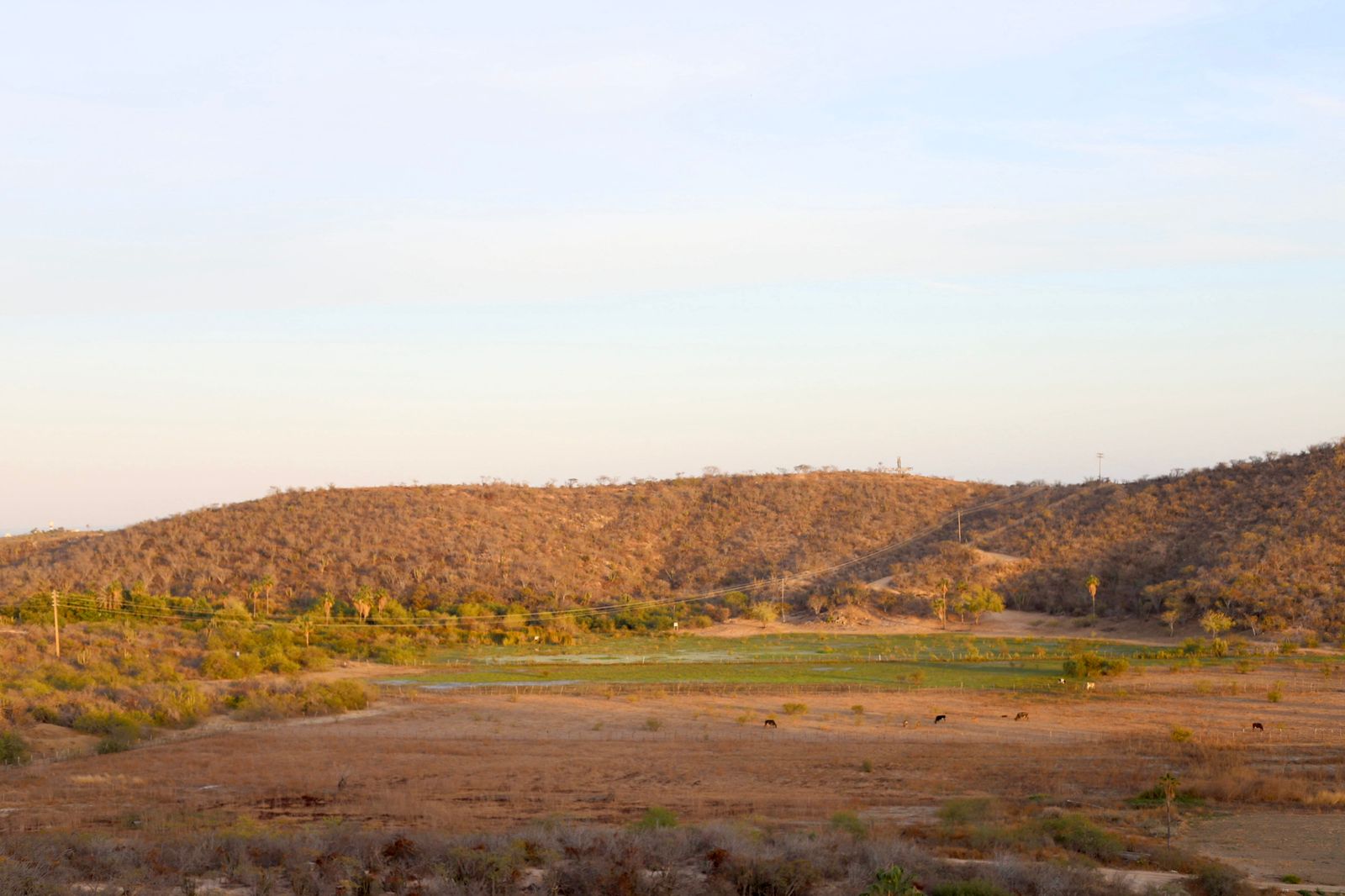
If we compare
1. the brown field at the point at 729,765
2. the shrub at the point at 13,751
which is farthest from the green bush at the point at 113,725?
the shrub at the point at 13,751

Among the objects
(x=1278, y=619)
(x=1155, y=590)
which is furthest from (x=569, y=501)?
(x=1278, y=619)

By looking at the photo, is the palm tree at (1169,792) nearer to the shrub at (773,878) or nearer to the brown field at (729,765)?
the brown field at (729,765)

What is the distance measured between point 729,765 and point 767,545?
250ft

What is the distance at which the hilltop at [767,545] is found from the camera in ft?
247

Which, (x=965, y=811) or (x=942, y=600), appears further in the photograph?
(x=942, y=600)

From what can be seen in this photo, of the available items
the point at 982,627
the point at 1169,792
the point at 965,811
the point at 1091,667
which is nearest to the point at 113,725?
the point at 965,811

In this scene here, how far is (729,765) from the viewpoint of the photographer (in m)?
30.1

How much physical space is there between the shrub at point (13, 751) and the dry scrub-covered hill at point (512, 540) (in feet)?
171

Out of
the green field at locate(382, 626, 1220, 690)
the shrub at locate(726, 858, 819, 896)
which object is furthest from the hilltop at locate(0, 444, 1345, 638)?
the shrub at locate(726, 858, 819, 896)

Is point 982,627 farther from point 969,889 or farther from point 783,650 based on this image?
point 969,889

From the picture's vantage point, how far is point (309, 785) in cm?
2723

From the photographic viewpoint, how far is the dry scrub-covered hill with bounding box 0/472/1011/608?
9019 centimetres

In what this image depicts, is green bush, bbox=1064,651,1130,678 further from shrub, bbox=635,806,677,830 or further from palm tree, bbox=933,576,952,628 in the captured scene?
shrub, bbox=635,806,677,830

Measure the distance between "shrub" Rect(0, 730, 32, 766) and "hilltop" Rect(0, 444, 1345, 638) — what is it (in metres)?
50.6
